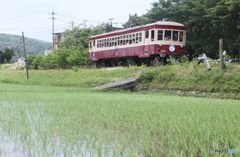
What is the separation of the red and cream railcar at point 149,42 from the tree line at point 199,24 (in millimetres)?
3301

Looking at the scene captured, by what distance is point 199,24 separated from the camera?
2483 centimetres

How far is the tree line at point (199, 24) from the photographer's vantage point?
73.9 ft

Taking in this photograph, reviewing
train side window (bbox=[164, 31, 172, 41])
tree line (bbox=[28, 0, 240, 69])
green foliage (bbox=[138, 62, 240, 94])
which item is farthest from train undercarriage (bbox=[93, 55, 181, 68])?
tree line (bbox=[28, 0, 240, 69])

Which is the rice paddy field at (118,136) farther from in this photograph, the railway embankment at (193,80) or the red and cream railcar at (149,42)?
the red and cream railcar at (149,42)

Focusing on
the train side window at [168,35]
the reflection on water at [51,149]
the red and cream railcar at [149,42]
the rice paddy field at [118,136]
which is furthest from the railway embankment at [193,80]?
the reflection on water at [51,149]

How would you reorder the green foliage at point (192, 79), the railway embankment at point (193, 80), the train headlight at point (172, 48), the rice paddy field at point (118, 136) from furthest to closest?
the train headlight at point (172, 48) → the green foliage at point (192, 79) → the railway embankment at point (193, 80) → the rice paddy field at point (118, 136)

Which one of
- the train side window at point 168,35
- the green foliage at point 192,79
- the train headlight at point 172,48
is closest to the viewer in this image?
the green foliage at point 192,79

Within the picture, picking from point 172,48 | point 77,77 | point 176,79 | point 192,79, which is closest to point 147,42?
point 172,48

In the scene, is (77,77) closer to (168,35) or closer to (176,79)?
(168,35)

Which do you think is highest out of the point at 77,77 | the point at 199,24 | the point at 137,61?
the point at 199,24

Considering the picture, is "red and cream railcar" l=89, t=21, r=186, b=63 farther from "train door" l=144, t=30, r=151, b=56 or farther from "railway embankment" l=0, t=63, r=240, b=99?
"railway embankment" l=0, t=63, r=240, b=99

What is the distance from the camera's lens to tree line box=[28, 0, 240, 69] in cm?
2252

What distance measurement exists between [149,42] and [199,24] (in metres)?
6.51

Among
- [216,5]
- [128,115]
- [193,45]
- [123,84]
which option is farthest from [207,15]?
[128,115]
